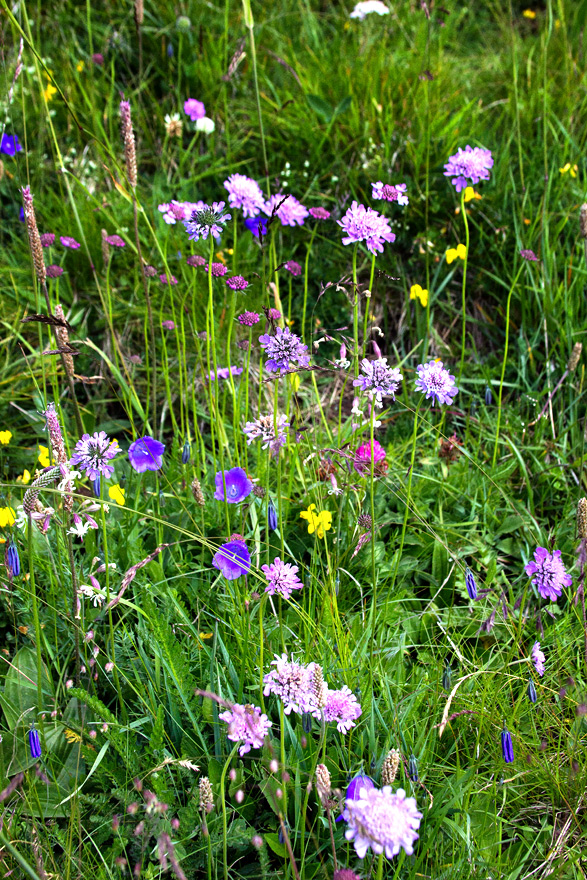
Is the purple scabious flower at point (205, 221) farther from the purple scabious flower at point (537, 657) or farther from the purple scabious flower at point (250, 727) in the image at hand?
the purple scabious flower at point (537, 657)

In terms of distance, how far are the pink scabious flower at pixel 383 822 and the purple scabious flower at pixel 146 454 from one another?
1086 millimetres

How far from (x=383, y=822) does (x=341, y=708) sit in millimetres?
309

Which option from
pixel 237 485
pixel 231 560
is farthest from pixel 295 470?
pixel 231 560

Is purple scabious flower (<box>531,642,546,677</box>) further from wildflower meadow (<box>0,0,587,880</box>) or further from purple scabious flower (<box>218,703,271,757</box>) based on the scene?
purple scabious flower (<box>218,703,271,757</box>)

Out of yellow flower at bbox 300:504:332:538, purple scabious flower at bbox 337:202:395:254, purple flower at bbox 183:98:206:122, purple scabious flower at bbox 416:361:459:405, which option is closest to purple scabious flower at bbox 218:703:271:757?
yellow flower at bbox 300:504:332:538

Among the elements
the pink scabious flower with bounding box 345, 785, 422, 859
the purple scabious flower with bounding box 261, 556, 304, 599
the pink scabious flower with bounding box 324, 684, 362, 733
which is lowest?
the pink scabious flower with bounding box 324, 684, 362, 733

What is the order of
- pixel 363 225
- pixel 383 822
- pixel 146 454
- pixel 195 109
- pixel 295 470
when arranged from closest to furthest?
pixel 383 822
pixel 363 225
pixel 146 454
pixel 295 470
pixel 195 109

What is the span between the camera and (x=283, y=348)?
136 cm

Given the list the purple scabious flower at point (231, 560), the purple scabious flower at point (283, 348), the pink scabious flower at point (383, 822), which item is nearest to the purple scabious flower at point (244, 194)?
the purple scabious flower at point (283, 348)

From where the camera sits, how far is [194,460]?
1996 millimetres

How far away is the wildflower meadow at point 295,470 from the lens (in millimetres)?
1308

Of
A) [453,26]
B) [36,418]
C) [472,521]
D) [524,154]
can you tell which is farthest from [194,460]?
[453,26]

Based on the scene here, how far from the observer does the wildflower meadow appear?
1.31 meters

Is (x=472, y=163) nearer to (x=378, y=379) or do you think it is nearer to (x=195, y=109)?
(x=378, y=379)
